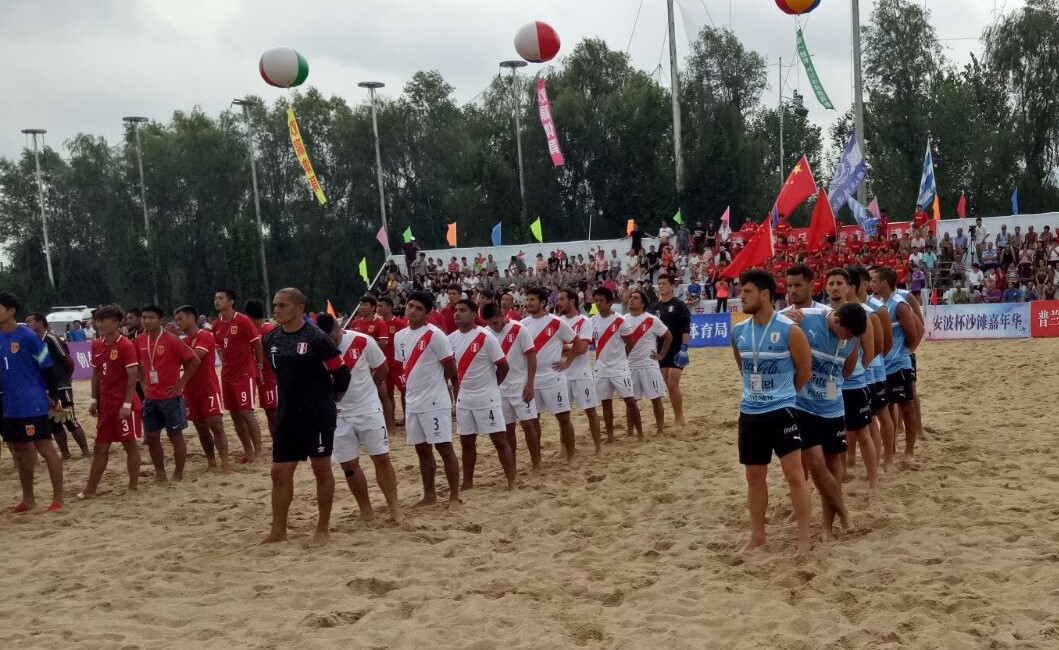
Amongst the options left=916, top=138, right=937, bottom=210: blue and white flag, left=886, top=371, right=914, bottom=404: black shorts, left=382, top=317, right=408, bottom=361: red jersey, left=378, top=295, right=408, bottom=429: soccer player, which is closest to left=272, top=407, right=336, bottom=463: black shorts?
left=886, top=371, right=914, bottom=404: black shorts

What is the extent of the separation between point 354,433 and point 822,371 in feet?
11.3

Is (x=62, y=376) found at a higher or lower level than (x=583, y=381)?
higher

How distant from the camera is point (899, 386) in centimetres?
905

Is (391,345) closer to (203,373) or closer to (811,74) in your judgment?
(203,373)

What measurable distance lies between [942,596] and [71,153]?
59.9 m

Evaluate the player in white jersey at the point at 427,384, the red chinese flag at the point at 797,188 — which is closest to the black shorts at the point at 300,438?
the player in white jersey at the point at 427,384

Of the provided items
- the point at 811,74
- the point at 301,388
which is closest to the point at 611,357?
the point at 301,388

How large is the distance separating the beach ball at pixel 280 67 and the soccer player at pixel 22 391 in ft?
35.0

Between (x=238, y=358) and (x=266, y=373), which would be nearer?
(x=238, y=358)

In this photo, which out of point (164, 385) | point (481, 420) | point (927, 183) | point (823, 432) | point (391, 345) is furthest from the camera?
point (927, 183)

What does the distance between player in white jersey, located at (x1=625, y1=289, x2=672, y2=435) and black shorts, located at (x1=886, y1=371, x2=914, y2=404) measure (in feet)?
10.1

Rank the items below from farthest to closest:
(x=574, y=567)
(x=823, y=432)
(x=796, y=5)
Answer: (x=796, y=5), (x=823, y=432), (x=574, y=567)

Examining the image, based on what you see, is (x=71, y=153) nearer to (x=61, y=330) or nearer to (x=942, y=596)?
(x=61, y=330)

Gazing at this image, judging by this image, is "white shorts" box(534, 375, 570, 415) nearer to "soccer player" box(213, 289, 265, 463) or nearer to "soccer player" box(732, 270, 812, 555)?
"soccer player" box(213, 289, 265, 463)
